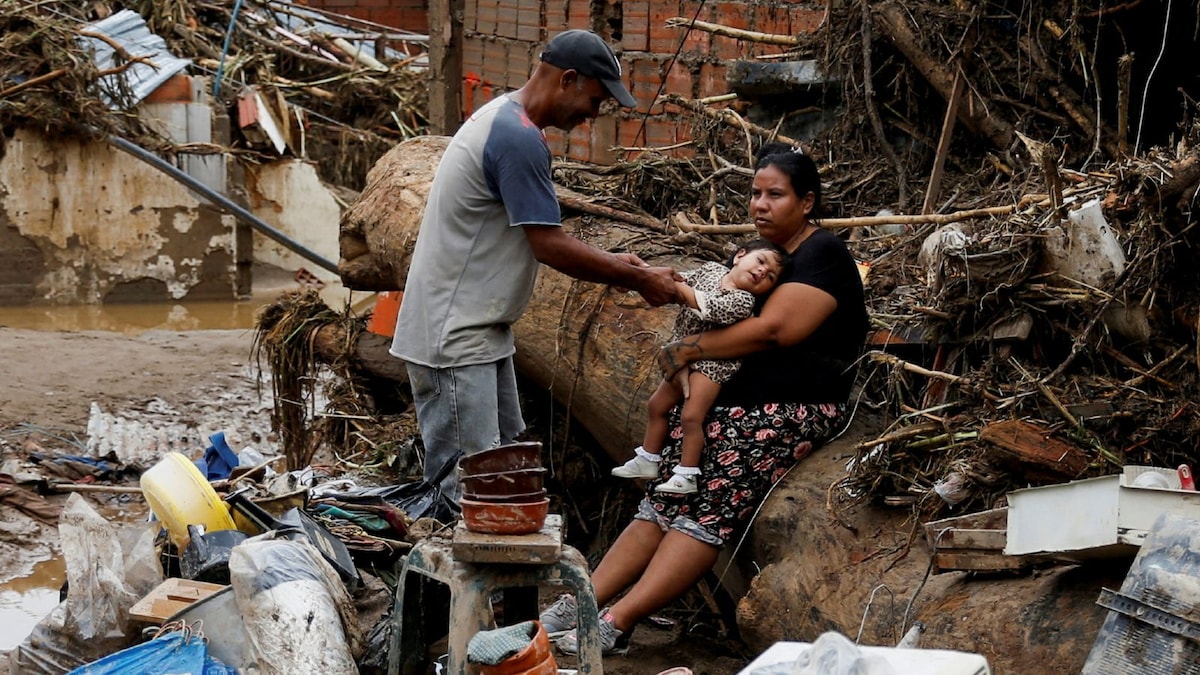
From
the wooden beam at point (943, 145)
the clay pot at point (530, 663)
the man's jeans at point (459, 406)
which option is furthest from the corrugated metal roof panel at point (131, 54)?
the clay pot at point (530, 663)

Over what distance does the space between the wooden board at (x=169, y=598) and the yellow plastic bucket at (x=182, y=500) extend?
0.85 feet

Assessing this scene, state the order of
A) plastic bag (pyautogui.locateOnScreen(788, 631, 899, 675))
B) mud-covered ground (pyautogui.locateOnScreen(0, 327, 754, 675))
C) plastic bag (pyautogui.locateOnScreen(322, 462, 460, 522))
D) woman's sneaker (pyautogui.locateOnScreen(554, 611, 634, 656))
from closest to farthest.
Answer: plastic bag (pyautogui.locateOnScreen(788, 631, 899, 675)) → woman's sneaker (pyautogui.locateOnScreen(554, 611, 634, 656)) → plastic bag (pyautogui.locateOnScreen(322, 462, 460, 522)) → mud-covered ground (pyautogui.locateOnScreen(0, 327, 754, 675))

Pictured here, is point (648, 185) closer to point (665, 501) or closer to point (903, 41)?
point (903, 41)

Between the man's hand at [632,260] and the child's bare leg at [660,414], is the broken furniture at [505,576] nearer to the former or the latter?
the child's bare leg at [660,414]

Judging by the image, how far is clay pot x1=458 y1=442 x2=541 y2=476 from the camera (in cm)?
349

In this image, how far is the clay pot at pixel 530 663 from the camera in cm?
299

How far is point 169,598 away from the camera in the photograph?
13.2 ft

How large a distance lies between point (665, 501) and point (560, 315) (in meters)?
1.14

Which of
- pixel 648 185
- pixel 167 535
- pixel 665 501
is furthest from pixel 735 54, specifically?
pixel 167 535

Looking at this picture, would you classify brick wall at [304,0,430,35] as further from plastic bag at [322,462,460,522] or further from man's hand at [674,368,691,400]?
man's hand at [674,368,691,400]

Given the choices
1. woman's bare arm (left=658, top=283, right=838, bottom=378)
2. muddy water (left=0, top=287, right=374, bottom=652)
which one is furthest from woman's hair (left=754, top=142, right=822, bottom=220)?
muddy water (left=0, top=287, right=374, bottom=652)

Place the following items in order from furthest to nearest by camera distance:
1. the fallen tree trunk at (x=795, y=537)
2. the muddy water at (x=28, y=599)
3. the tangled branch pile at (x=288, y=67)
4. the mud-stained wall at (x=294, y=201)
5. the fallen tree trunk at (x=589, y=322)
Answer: the mud-stained wall at (x=294, y=201)
the tangled branch pile at (x=288, y=67)
the muddy water at (x=28, y=599)
the fallen tree trunk at (x=589, y=322)
the fallen tree trunk at (x=795, y=537)

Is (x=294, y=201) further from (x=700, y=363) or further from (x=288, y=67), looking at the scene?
(x=700, y=363)

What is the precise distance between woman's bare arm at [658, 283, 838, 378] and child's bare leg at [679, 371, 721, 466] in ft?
0.31
